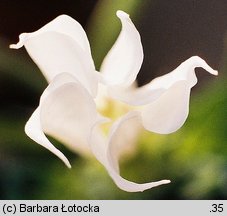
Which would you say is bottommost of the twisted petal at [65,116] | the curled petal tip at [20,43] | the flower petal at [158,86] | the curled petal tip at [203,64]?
the twisted petal at [65,116]

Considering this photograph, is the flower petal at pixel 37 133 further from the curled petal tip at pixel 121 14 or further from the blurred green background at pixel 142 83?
the curled petal tip at pixel 121 14

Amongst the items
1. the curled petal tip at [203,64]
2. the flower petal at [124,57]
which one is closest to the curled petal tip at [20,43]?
the flower petal at [124,57]

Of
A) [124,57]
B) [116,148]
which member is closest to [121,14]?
[124,57]

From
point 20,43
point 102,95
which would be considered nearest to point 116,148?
point 102,95

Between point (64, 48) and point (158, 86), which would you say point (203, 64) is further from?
point (64, 48)

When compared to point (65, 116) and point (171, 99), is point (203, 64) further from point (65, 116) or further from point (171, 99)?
point (65, 116)

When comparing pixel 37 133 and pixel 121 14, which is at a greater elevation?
pixel 121 14

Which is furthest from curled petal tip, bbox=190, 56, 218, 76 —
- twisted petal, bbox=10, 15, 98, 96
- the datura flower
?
twisted petal, bbox=10, 15, 98, 96

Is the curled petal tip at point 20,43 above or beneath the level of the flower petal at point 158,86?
above
